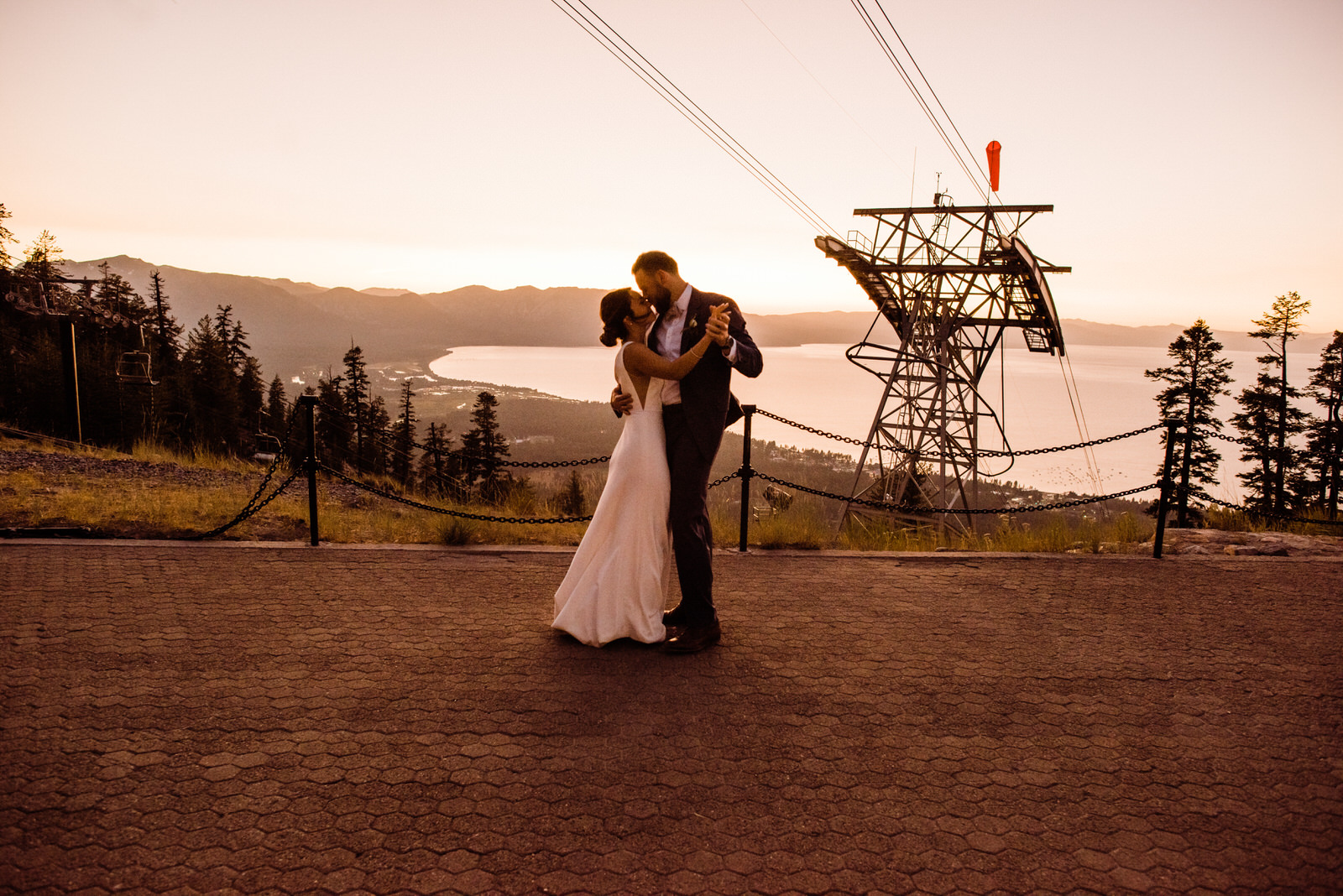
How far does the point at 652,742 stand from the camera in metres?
3.56

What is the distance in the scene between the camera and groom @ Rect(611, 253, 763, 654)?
14.8ft

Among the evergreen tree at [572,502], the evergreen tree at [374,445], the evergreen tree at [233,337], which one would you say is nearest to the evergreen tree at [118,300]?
the evergreen tree at [233,337]

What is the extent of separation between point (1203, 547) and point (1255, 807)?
240 inches

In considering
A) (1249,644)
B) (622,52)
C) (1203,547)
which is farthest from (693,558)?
(622,52)

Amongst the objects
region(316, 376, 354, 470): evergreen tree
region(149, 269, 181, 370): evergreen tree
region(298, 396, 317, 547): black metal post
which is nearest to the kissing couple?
region(298, 396, 317, 547): black metal post

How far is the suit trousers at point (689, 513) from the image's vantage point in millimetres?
4609

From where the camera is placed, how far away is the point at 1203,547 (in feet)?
27.2

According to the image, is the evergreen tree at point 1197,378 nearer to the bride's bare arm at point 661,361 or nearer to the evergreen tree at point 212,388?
the bride's bare arm at point 661,361

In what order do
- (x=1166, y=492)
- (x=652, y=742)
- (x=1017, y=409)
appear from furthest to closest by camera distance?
1. (x=1017, y=409)
2. (x=1166, y=492)
3. (x=652, y=742)

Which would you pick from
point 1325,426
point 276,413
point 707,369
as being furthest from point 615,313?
point 276,413

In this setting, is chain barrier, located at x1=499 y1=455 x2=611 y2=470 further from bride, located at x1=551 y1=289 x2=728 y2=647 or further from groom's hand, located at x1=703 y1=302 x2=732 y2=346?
groom's hand, located at x1=703 y1=302 x2=732 y2=346

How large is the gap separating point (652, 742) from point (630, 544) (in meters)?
1.32

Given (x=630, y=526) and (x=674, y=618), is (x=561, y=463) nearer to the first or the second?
(x=674, y=618)

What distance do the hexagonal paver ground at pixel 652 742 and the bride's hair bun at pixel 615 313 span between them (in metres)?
1.90
